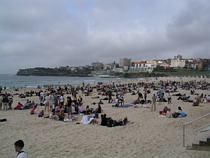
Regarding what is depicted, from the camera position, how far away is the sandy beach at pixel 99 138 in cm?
948

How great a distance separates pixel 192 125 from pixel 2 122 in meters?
9.14

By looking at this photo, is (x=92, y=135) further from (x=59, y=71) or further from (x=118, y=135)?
(x=59, y=71)

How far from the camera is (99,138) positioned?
11.8 metres

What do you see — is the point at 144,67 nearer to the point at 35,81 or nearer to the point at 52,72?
the point at 52,72

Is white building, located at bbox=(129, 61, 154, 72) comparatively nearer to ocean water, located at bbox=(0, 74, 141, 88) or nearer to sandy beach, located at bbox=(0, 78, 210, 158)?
ocean water, located at bbox=(0, 74, 141, 88)

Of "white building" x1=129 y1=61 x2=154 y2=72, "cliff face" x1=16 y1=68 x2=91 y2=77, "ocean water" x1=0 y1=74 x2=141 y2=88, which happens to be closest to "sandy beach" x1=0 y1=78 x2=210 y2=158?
"ocean water" x1=0 y1=74 x2=141 y2=88

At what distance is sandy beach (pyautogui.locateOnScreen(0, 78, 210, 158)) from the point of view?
31.1 ft

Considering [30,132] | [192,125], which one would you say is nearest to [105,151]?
[30,132]

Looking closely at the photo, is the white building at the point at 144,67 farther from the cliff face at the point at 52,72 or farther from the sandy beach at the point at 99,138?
the sandy beach at the point at 99,138

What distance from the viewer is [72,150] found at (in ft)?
32.6

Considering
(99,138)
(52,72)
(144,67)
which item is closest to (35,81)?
(52,72)

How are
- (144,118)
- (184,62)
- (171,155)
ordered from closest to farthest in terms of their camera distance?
(171,155), (144,118), (184,62)

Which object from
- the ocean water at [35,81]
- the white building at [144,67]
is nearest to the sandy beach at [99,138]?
the ocean water at [35,81]

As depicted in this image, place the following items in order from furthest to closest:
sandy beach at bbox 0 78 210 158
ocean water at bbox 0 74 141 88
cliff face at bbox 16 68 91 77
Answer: cliff face at bbox 16 68 91 77 < ocean water at bbox 0 74 141 88 < sandy beach at bbox 0 78 210 158
